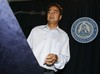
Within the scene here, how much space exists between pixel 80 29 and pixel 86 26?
95 millimetres

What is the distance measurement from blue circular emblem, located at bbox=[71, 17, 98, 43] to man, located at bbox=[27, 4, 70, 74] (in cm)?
97

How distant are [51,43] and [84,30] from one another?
1.24 meters

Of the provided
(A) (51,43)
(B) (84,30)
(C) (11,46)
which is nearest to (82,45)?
(B) (84,30)

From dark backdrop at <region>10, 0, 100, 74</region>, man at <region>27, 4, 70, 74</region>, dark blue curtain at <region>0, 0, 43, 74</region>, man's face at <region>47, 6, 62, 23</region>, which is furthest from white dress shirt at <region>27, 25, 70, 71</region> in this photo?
dark blue curtain at <region>0, 0, 43, 74</region>

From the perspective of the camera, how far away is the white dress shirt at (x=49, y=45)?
1.78m

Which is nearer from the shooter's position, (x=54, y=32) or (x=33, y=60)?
(x=33, y=60)

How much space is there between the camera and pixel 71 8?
2953 millimetres

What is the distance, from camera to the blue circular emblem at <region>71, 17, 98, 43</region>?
2.87m

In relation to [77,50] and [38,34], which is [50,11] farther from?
[77,50]

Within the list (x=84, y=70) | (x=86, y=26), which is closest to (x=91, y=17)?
(x=86, y=26)

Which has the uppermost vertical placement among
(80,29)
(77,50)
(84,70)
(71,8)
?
(71,8)

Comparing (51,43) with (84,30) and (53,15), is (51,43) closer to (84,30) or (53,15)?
(53,15)

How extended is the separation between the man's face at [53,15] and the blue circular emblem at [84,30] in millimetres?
1041

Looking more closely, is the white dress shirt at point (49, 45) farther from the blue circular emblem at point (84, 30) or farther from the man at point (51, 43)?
the blue circular emblem at point (84, 30)
